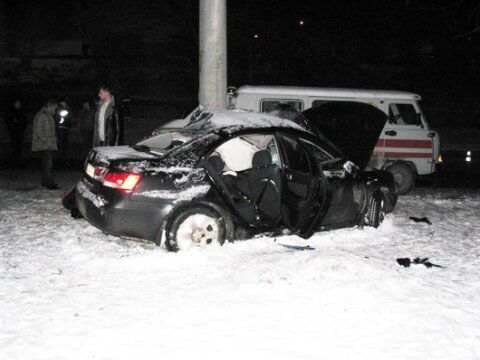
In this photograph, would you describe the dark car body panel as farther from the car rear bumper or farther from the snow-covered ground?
the car rear bumper

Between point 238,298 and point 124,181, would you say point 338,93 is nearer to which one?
point 124,181

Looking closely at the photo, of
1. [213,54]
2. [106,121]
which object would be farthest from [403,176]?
[106,121]

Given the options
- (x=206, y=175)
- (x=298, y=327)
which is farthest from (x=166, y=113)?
(x=298, y=327)

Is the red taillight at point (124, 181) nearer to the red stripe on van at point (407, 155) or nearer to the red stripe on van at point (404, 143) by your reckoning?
the red stripe on van at point (404, 143)

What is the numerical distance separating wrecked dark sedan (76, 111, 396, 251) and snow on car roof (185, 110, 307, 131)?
0.04ft

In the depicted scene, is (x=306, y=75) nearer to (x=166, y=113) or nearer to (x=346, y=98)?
(x=166, y=113)

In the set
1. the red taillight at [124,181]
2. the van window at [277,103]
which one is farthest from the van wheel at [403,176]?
the red taillight at [124,181]

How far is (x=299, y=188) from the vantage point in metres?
6.57

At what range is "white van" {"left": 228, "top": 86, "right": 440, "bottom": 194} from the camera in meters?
10.6

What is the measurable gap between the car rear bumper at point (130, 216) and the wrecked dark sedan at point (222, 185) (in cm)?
1

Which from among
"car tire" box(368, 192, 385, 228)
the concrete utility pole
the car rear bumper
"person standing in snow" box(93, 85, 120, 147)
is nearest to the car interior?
the car rear bumper

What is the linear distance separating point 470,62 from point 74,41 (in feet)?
96.9

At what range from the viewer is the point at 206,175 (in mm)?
6102

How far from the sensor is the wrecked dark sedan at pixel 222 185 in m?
5.91
